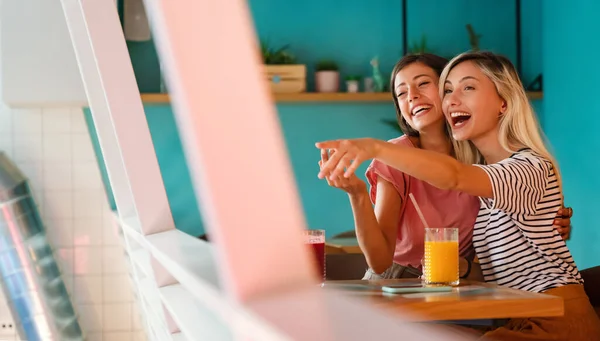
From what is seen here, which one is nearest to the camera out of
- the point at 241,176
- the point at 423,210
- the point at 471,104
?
the point at 241,176

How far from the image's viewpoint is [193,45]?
35 cm

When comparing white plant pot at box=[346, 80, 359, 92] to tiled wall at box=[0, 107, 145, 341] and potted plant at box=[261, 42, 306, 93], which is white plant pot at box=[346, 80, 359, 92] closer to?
potted plant at box=[261, 42, 306, 93]

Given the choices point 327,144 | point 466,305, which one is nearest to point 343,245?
point 466,305

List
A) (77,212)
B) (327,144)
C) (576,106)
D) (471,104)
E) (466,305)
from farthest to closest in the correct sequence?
(77,212) < (576,106) < (471,104) < (466,305) < (327,144)

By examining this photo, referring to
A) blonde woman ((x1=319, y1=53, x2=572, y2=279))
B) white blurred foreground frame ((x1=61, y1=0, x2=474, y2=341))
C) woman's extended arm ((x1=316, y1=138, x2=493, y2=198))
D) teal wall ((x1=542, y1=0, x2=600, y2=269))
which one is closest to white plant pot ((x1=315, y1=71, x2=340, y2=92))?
teal wall ((x1=542, y1=0, x2=600, y2=269))

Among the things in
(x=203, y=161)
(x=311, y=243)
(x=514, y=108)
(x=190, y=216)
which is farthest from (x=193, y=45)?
(x=190, y=216)

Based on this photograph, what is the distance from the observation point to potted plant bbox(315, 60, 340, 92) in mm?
4746

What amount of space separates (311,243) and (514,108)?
63cm

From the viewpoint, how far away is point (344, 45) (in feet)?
16.2

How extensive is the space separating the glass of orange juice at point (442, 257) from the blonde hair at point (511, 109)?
1.08 feet

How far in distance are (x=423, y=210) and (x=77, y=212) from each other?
9.16 feet

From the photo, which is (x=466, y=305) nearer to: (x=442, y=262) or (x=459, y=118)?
(x=442, y=262)

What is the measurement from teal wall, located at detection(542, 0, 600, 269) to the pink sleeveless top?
220 centimetres

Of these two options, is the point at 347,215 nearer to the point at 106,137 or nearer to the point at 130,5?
the point at 130,5
